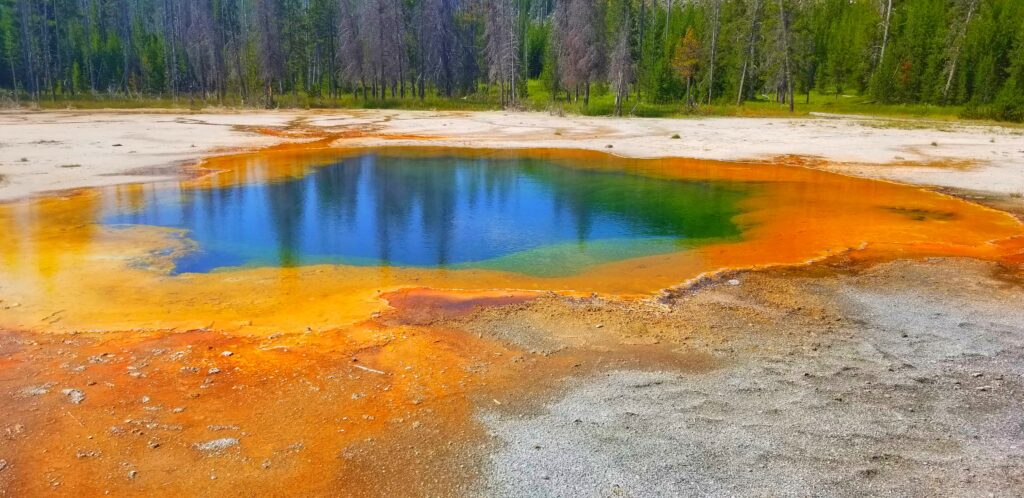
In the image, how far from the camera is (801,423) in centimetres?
581

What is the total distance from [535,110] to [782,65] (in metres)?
17.8

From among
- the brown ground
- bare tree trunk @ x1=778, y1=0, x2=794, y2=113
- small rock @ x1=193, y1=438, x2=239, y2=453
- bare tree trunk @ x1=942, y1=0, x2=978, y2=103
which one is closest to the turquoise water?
the brown ground

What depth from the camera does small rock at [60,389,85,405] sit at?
6247 mm

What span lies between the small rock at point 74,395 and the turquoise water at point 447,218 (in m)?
4.93

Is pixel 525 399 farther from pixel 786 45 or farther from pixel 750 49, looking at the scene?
pixel 750 49

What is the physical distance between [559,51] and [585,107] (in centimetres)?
1045

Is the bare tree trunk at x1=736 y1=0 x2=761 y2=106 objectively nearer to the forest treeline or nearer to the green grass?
the forest treeline

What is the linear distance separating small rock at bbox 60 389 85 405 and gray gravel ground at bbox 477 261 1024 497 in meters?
3.68

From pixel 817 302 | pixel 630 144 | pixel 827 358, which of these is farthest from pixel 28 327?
pixel 630 144

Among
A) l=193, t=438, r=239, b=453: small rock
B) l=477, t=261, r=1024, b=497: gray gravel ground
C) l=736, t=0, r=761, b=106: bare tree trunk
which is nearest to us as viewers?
l=477, t=261, r=1024, b=497: gray gravel ground

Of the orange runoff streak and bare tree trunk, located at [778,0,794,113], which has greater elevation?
bare tree trunk, located at [778,0,794,113]

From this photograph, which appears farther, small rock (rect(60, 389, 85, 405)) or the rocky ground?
small rock (rect(60, 389, 85, 405))

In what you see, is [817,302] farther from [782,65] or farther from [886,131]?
[782,65]

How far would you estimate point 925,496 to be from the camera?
15.7 feet
